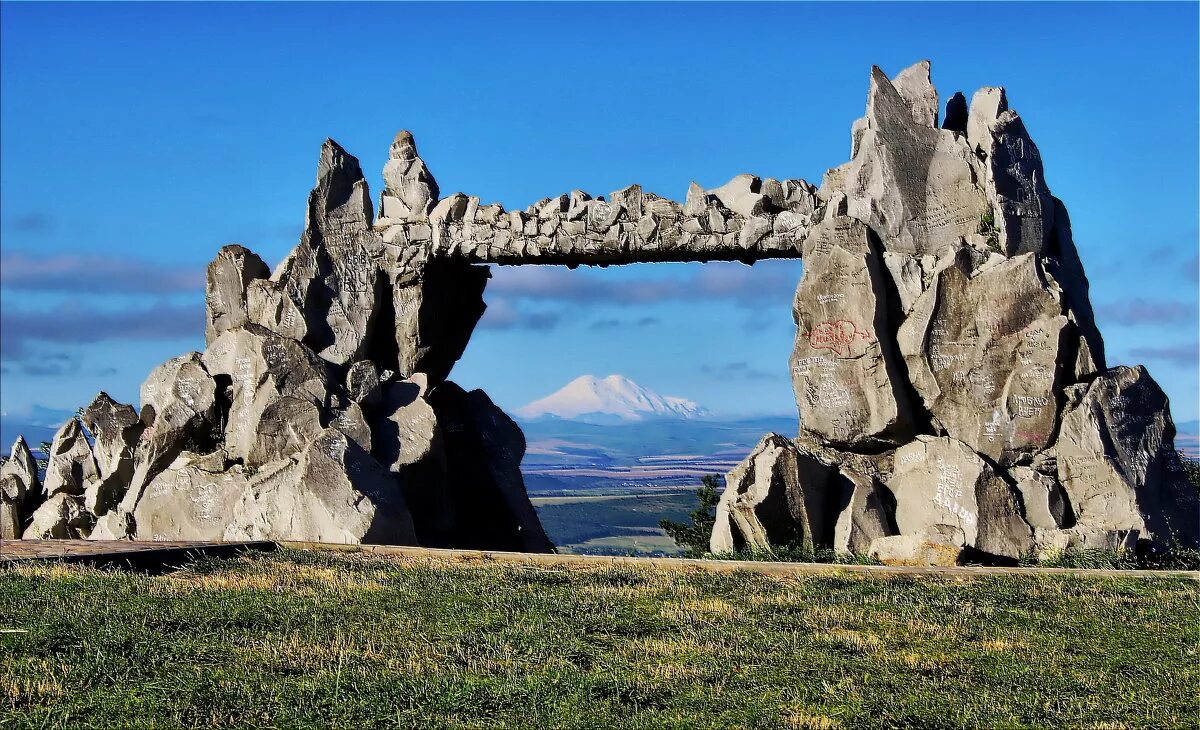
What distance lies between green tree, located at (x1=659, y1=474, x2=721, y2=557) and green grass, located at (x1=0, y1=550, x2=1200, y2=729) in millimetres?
9967

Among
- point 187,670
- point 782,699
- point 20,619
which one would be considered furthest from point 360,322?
point 782,699

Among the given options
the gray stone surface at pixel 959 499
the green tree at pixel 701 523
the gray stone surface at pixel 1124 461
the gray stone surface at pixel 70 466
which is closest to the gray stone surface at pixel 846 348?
the gray stone surface at pixel 959 499

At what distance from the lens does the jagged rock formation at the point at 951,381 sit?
13867 mm

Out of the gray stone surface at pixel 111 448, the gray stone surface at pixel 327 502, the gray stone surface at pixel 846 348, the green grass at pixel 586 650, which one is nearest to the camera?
the green grass at pixel 586 650

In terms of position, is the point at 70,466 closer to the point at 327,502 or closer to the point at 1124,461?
the point at 327,502

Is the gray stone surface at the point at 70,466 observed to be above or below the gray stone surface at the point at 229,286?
below

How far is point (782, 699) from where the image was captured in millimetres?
7078

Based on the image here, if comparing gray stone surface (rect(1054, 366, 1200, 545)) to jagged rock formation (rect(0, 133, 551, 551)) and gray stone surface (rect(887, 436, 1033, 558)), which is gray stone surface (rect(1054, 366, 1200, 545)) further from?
jagged rock formation (rect(0, 133, 551, 551))

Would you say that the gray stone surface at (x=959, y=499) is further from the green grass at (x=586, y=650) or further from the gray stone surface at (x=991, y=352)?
the green grass at (x=586, y=650)

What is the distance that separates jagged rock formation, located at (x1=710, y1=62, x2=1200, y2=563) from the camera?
13867 mm

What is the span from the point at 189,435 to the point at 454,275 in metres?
4.32

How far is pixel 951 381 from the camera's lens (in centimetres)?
1487

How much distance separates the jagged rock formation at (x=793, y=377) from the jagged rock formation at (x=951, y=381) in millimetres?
25

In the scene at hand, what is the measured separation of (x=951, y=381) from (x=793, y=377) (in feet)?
5.82
